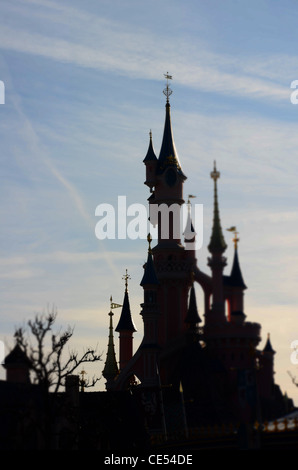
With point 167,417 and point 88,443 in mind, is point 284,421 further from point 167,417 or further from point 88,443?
point 167,417

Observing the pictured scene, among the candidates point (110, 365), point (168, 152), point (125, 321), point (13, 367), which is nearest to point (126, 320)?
point (125, 321)

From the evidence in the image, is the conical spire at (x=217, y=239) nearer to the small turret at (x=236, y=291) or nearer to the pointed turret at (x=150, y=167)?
the small turret at (x=236, y=291)

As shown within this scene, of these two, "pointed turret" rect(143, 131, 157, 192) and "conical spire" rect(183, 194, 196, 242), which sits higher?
"pointed turret" rect(143, 131, 157, 192)

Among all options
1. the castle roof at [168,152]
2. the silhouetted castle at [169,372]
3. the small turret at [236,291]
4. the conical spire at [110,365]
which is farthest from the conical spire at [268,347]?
the conical spire at [110,365]

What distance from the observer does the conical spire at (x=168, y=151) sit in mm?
80375

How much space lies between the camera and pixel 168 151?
266ft

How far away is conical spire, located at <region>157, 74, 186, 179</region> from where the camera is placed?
80.4 metres

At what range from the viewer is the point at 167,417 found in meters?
66.7

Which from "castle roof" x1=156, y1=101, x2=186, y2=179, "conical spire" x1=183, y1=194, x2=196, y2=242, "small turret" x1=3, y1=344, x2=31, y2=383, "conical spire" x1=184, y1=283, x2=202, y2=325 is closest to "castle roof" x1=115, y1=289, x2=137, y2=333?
"conical spire" x1=184, y1=283, x2=202, y2=325

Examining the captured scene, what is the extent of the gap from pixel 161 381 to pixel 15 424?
27303mm

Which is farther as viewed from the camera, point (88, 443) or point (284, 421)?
point (88, 443)

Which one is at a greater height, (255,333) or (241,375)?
(255,333)

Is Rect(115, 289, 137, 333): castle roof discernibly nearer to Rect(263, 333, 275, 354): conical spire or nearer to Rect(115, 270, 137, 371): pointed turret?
Rect(115, 270, 137, 371): pointed turret
